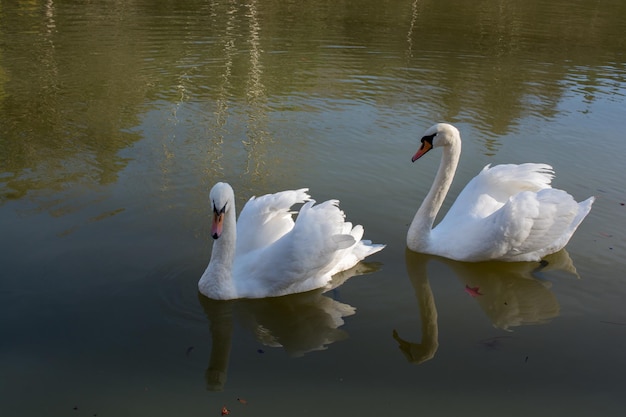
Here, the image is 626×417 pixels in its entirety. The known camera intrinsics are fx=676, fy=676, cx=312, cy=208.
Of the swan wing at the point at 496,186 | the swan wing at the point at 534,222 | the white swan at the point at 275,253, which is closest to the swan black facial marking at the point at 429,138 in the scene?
the swan wing at the point at 496,186

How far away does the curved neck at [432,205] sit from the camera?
6676 mm

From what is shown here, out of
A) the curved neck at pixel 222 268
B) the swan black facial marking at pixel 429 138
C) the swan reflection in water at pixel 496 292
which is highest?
the swan black facial marking at pixel 429 138

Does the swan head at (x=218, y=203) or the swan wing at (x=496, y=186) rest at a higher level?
the swan head at (x=218, y=203)

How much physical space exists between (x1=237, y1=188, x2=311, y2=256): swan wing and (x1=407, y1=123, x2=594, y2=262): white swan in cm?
141

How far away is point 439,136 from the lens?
6648 millimetres

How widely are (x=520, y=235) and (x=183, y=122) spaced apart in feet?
18.4

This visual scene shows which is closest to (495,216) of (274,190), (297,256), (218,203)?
(297,256)

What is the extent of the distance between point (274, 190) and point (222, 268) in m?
2.36

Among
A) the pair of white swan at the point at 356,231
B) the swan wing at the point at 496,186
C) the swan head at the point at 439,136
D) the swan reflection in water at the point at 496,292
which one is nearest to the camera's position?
the swan reflection in water at the point at 496,292

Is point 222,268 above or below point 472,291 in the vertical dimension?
above

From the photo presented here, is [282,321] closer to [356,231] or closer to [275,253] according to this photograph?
[275,253]

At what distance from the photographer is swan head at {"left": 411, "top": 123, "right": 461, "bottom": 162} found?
260 inches

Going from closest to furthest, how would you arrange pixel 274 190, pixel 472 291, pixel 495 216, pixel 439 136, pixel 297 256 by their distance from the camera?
1. pixel 297 256
2. pixel 472 291
3. pixel 495 216
4. pixel 439 136
5. pixel 274 190

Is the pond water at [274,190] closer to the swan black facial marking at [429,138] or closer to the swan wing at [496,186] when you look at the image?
the swan wing at [496,186]
